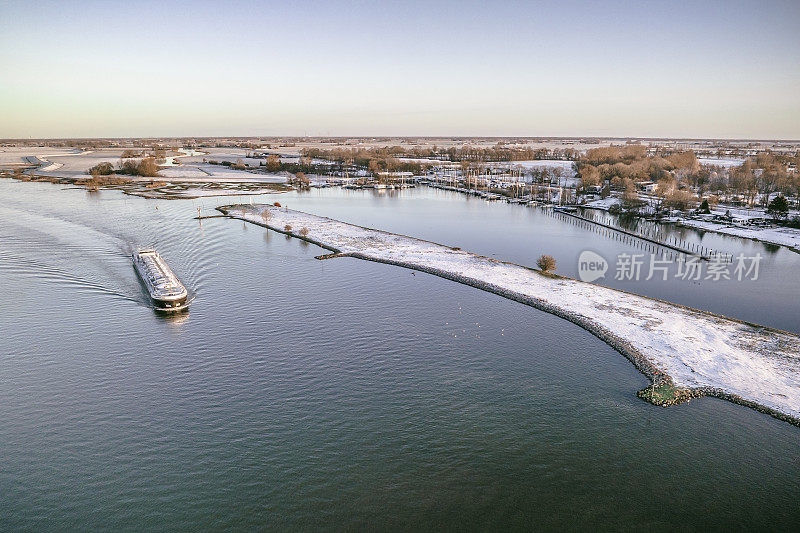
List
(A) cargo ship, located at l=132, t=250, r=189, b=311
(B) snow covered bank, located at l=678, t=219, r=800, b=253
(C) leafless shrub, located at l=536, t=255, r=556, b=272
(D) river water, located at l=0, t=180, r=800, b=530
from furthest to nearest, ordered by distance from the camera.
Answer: (B) snow covered bank, located at l=678, t=219, r=800, b=253 < (C) leafless shrub, located at l=536, t=255, r=556, b=272 < (A) cargo ship, located at l=132, t=250, r=189, b=311 < (D) river water, located at l=0, t=180, r=800, b=530

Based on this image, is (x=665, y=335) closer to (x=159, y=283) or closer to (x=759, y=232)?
(x=159, y=283)

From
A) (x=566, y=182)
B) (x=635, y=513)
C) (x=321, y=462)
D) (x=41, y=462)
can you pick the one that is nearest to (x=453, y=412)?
(x=321, y=462)

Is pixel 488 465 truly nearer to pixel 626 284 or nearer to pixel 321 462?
pixel 321 462

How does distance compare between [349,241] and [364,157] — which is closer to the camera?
[349,241]

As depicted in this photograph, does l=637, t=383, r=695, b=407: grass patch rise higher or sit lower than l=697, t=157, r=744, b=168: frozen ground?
lower

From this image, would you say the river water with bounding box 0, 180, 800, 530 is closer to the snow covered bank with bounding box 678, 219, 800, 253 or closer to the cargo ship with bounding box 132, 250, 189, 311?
the cargo ship with bounding box 132, 250, 189, 311

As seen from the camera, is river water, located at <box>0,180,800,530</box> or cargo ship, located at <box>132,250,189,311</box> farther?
cargo ship, located at <box>132,250,189,311</box>

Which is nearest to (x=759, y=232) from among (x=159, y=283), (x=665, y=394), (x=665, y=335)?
(x=665, y=335)

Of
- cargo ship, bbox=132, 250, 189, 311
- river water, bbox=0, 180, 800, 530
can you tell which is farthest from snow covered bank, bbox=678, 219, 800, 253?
cargo ship, bbox=132, 250, 189, 311
